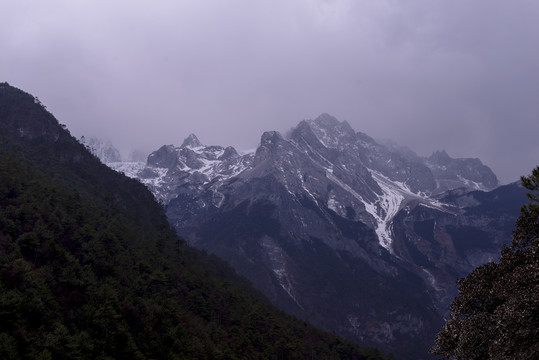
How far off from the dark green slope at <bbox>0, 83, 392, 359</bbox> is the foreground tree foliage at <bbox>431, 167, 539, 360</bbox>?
5129cm

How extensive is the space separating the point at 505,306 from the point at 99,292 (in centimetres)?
6910

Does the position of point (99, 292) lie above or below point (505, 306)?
below

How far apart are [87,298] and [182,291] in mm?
46576

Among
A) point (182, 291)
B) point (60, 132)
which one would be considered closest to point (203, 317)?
point (182, 291)

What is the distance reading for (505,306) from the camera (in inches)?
1425

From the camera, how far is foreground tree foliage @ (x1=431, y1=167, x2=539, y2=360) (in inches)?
1332

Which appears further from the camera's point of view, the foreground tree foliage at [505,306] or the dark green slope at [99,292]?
the dark green slope at [99,292]

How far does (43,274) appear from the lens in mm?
74125

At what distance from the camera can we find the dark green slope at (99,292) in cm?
6384

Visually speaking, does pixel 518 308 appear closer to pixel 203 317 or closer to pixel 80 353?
pixel 80 353

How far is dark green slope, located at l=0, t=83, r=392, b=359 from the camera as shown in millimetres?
63844

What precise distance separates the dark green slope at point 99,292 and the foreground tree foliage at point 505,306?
51294 mm

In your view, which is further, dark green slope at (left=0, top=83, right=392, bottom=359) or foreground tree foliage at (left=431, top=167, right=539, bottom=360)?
dark green slope at (left=0, top=83, right=392, bottom=359)

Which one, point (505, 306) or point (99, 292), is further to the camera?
point (99, 292)
